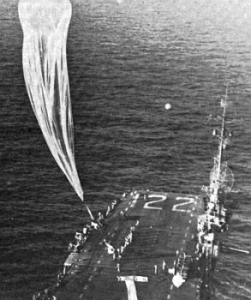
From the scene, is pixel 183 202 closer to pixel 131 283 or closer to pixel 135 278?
pixel 135 278

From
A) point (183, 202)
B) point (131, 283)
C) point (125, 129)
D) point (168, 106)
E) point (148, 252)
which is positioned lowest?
point (131, 283)

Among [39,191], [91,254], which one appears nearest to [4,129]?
[39,191]

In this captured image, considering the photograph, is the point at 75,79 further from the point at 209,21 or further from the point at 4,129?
the point at 209,21

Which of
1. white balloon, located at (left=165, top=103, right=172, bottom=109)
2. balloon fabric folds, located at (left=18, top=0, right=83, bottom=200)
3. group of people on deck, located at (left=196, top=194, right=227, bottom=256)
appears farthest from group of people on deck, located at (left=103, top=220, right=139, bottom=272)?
white balloon, located at (left=165, top=103, right=172, bottom=109)

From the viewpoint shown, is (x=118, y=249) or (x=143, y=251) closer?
(x=118, y=249)

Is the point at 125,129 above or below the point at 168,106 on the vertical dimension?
below

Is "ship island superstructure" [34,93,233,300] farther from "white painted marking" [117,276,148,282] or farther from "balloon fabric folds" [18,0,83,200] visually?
"balloon fabric folds" [18,0,83,200]

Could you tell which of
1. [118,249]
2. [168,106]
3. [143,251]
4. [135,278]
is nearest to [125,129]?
[168,106]
